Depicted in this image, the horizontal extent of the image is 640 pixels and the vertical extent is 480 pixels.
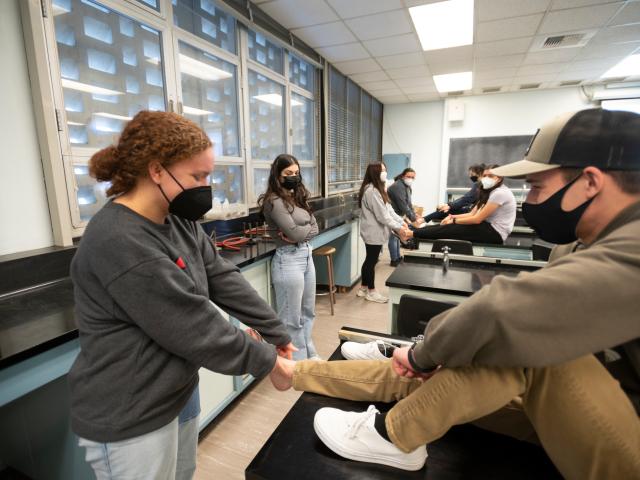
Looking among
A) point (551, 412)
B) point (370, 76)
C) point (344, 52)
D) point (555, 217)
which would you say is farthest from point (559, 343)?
point (370, 76)

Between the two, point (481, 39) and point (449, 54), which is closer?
point (481, 39)

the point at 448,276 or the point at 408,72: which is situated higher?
the point at 408,72

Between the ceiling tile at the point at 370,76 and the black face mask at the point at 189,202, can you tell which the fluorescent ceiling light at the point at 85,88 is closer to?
the black face mask at the point at 189,202

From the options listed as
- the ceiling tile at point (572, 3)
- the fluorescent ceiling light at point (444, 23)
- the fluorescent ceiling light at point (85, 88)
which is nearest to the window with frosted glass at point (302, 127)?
the fluorescent ceiling light at point (444, 23)

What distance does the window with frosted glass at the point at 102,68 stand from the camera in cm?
164

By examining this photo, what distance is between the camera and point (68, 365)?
3.48 ft

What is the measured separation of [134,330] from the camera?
0.79 metres

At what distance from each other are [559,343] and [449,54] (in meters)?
4.26

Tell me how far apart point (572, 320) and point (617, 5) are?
3.75 m

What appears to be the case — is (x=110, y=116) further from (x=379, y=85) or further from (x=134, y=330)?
(x=379, y=85)

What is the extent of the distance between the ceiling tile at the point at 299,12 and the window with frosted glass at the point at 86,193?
6.78 ft

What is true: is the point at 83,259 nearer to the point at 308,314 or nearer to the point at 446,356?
the point at 446,356

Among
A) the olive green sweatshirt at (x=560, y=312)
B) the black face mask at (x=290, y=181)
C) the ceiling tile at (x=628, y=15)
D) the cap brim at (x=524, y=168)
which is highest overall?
the ceiling tile at (x=628, y=15)

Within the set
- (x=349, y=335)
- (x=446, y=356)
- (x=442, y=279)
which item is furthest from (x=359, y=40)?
(x=446, y=356)
